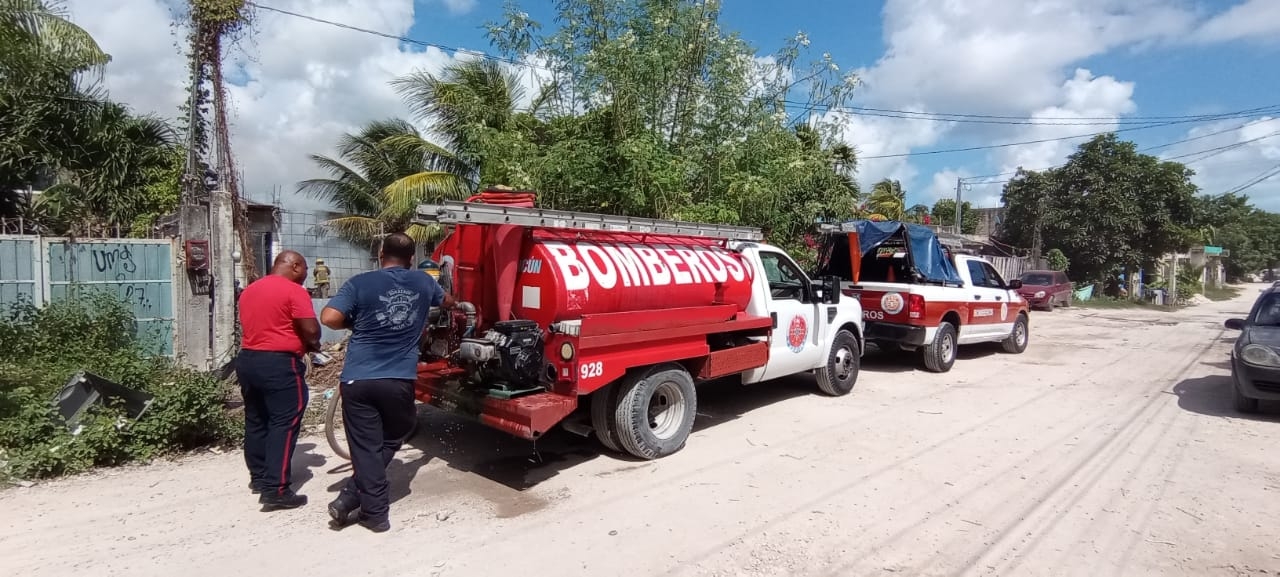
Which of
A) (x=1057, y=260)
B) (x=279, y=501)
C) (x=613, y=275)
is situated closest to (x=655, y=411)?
(x=613, y=275)

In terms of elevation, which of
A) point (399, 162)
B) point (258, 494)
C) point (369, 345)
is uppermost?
point (399, 162)

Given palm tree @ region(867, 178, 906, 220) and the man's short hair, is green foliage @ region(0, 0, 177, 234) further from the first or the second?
palm tree @ region(867, 178, 906, 220)

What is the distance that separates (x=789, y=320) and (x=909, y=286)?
11.0ft

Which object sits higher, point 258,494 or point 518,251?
point 518,251

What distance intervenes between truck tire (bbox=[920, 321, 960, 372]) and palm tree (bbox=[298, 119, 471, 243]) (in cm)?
916

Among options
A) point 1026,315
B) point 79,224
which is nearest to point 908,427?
point 1026,315

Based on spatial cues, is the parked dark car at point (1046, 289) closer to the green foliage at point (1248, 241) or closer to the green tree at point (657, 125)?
the green tree at point (657, 125)

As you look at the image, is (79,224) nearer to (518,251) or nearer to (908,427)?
(518,251)

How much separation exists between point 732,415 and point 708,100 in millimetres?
5270

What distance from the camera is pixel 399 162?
15.6m

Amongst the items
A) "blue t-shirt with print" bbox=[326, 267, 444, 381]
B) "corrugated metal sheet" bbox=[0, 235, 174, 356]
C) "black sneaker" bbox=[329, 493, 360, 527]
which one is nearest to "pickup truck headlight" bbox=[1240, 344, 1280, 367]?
"blue t-shirt with print" bbox=[326, 267, 444, 381]

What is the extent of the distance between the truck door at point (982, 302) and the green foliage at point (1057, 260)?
2062 centimetres

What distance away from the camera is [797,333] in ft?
24.6

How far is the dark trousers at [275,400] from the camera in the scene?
431 centimetres
